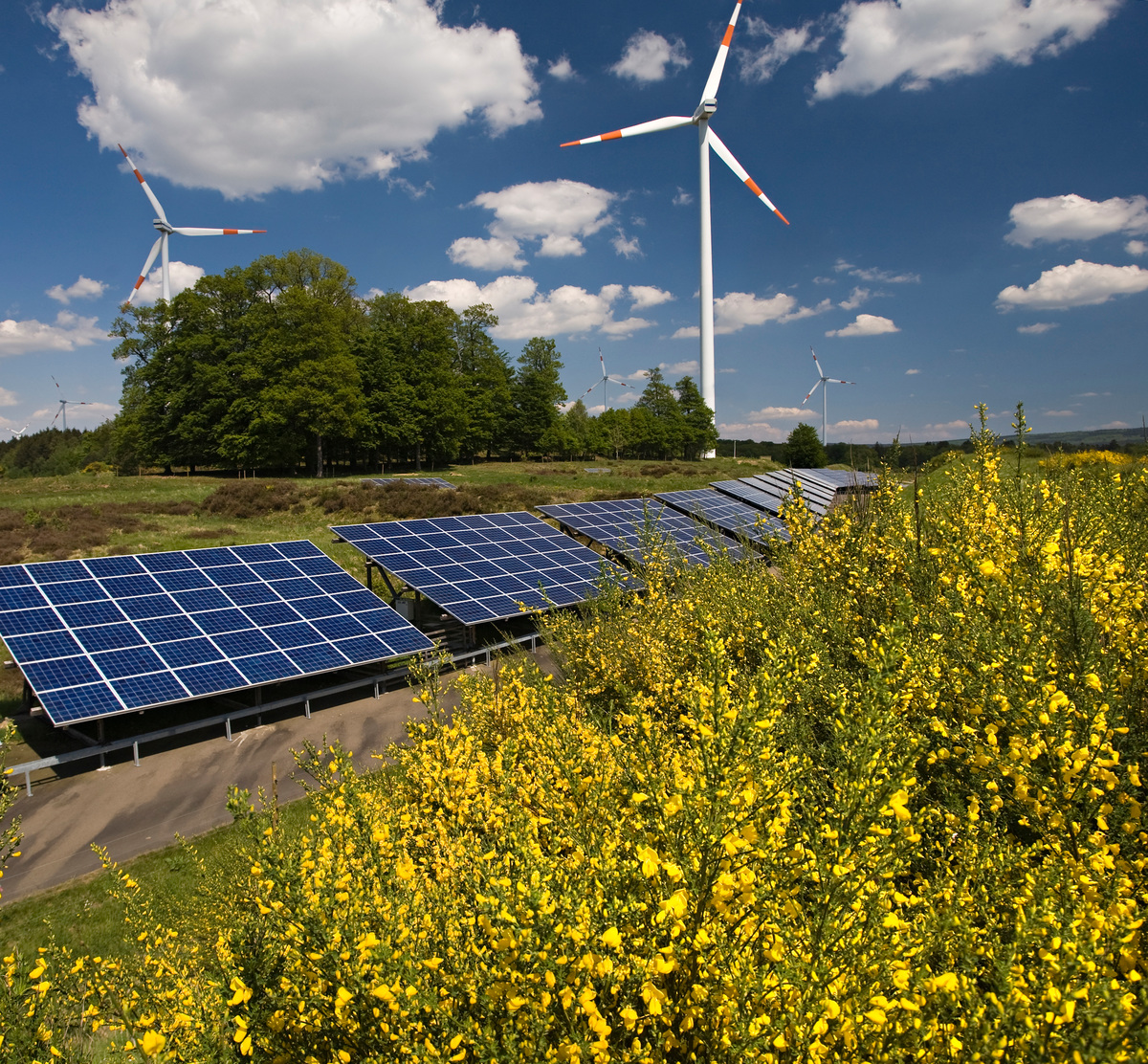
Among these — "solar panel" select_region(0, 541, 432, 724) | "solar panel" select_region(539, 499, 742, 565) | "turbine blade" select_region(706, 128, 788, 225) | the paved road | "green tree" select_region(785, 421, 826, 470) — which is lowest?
the paved road

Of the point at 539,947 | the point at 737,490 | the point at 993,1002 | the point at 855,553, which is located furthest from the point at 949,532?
the point at 737,490

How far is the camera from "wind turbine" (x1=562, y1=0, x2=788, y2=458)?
59469 mm

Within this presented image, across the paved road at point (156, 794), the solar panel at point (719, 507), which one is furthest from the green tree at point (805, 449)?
the paved road at point (156, 794)

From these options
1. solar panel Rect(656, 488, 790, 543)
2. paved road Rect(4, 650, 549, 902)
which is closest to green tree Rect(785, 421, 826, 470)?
solar panel Rect(656, 488, 790, 543)

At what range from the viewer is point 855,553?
9.65m

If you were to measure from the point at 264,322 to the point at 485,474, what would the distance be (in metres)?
23.9

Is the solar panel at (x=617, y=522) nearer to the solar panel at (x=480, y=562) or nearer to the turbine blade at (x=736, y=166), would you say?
the solar panel at (x=480, y=562)

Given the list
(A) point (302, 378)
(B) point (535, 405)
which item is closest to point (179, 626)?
(A) point (302, 378)

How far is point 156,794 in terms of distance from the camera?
40.3ft

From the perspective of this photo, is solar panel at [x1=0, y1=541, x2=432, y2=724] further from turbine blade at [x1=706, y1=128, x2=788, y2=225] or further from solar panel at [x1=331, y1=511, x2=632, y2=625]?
turbine blade at [x1=706, y1=128, x2=788, y2=225]

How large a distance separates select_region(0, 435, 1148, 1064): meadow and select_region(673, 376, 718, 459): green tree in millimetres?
88825

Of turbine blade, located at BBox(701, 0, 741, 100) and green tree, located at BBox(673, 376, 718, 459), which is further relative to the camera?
green tree, located at BBox(673, 376, 718, 459)

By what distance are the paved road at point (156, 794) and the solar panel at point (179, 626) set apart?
1354 millimetres

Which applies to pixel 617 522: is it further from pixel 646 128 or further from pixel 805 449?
pixel 805 449
